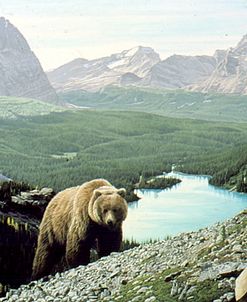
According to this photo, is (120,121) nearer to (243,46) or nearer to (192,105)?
(192,105)

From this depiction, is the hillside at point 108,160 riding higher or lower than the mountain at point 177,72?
lower

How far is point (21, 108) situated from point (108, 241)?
56.1m

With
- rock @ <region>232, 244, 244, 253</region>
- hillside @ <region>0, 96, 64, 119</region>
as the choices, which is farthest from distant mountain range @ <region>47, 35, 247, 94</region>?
rock @ <region>232, 244, 244, 253</region>

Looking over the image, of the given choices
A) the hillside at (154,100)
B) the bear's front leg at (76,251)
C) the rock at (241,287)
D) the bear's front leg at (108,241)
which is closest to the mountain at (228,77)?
the hillside at (154,100)

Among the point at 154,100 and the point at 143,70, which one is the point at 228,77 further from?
the point at 143,70

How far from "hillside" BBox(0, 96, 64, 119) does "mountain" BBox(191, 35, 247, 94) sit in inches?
3192

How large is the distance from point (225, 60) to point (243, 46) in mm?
19653

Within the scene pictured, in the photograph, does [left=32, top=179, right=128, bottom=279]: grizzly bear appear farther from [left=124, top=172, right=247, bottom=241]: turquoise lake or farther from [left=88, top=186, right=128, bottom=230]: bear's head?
[left=124, top=172, right=247, bottom=241]: turquoise lake

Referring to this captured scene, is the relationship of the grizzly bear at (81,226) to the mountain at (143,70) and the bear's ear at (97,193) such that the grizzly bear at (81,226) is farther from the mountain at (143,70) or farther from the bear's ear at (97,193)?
the mountain at (143,70)

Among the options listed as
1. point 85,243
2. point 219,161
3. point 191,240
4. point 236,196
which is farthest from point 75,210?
point 219,161

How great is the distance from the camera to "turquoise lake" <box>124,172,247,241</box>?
930 centimetres

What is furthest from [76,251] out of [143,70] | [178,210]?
[143,70]

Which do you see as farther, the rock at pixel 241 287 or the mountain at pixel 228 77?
the mountain at pixel 228 77

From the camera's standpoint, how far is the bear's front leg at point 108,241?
7.76 m
